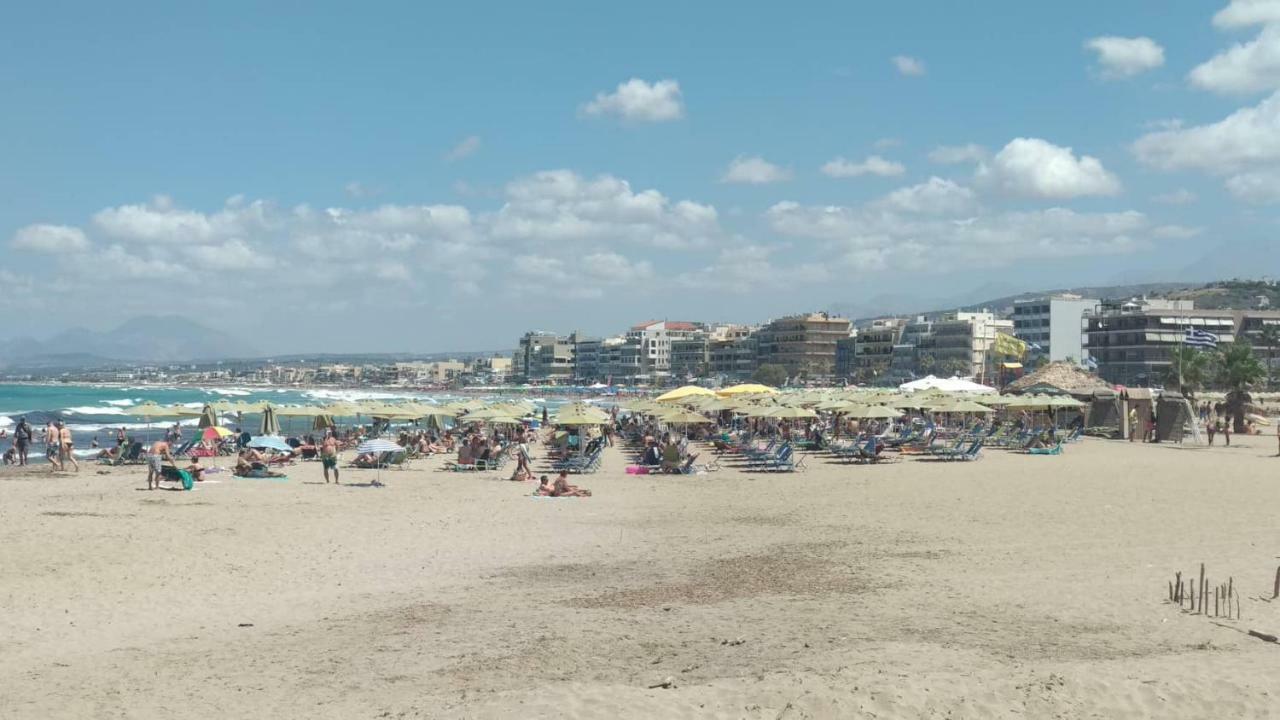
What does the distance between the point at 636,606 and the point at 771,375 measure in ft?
403

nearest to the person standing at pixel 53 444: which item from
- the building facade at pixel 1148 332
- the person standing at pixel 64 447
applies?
the person standing at pixel 64 447

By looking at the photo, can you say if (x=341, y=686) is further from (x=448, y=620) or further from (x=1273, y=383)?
(x=1273, y=383)

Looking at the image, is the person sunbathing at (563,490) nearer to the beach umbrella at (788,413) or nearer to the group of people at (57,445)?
the beach umbrella at (788,413)

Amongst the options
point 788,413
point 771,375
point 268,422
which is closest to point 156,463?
point 268,422

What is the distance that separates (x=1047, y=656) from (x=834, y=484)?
45.7 feet

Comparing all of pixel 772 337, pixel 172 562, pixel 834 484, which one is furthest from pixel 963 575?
pixel 772 337

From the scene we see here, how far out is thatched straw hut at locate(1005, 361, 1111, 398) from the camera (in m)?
40.8

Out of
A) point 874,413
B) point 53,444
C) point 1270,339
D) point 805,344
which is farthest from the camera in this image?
point 805,344

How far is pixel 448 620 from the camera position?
945cm

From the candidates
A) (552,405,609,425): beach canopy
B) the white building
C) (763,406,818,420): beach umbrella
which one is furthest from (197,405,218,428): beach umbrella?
the white building

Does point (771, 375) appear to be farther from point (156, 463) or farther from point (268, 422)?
point (156, 463)

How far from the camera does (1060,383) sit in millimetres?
44281

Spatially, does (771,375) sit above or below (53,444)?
below

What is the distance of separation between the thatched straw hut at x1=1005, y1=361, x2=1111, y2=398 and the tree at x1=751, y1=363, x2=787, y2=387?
8234 centimetres
